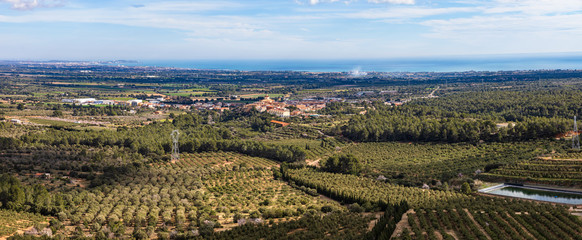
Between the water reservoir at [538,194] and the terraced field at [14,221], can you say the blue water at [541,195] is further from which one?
the terraced field at [14,221]

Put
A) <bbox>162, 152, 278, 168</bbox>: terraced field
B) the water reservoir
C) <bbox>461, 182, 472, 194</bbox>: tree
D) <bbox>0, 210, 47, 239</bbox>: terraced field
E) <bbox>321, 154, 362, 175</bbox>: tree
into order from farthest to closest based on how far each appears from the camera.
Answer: <bbox>162, 152, 278, 168</bbox>: terraced field
<bbox>321, 154, 362, 175</bbox>: tree
<bbox>461, 182, 472, 194</bbox>: tree
the water reservoir
<bbox>0, 210, 47, 239</bbox>: terraced field

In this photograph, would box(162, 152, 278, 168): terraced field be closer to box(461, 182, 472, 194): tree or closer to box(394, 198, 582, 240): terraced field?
box(461, 182, 472, 194): tree

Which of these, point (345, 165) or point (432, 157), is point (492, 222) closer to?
point (345, 165)

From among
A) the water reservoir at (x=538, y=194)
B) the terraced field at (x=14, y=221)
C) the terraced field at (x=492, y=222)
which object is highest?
the terraced field at (x=492, y=222)

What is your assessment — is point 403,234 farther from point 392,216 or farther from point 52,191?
point 52,191

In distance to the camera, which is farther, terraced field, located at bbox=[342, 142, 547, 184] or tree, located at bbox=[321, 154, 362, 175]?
tree, located at bbox=[321, 154, 362, 175]

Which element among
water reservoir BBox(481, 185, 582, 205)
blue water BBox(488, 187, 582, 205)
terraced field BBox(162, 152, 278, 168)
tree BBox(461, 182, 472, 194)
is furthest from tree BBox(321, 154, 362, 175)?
blue water BBox(488, 187, 582, 205)

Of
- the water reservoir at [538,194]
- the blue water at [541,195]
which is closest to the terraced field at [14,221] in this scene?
the water reservoir at [538,194]

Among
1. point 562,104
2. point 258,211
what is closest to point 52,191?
point 258,211

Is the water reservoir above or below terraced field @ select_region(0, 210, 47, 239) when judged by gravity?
above

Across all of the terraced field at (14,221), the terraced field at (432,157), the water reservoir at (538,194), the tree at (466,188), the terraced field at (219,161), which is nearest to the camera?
the terraced field at (14,221)

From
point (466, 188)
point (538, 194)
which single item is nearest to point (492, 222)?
point (466, 188)
